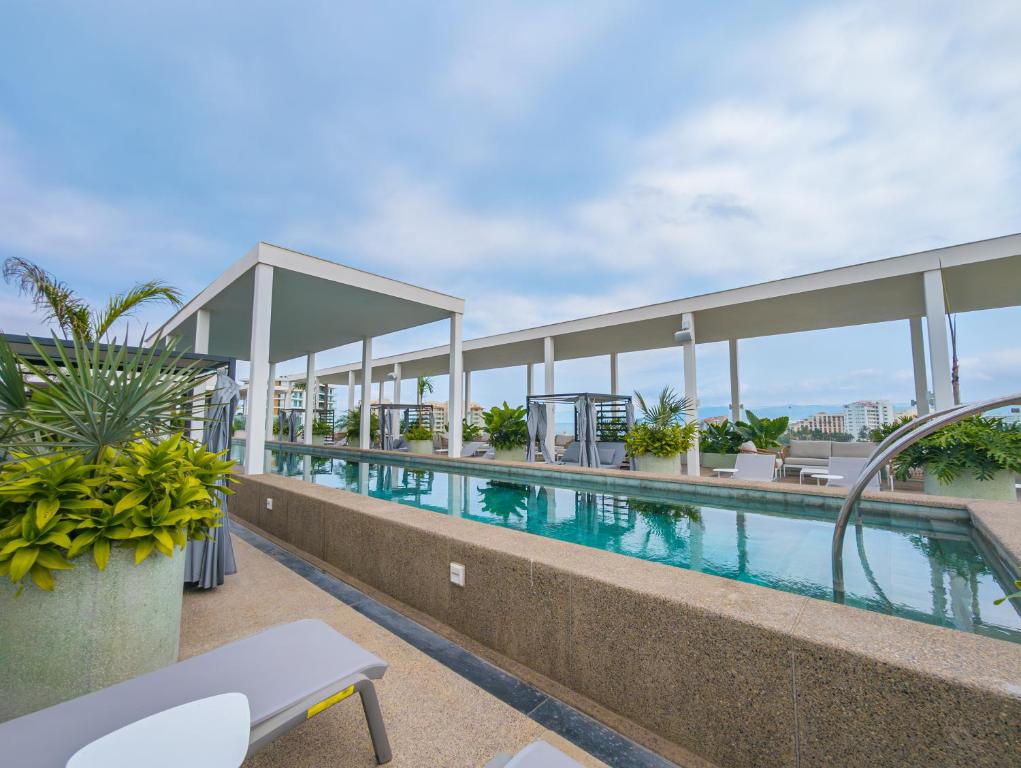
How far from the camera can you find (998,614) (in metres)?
2.66

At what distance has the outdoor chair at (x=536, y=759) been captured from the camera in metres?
1.10

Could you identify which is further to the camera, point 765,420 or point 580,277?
point 580,277

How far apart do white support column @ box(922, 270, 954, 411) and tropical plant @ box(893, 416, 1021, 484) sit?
1134mm

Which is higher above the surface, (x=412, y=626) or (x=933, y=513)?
(x=933, y=513)

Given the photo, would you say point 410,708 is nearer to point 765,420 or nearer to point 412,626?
point 412,626

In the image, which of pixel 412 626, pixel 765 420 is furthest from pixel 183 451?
pixel 765 420

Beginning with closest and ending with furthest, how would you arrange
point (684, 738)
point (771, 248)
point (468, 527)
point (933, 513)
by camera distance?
point (684, 738) → point (468, 527) → point (933, 513) → point (771, 248)

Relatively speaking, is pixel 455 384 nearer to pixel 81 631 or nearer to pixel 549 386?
pixel 549 386

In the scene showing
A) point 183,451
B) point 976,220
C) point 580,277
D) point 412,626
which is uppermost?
point 580,277

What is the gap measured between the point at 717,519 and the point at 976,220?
10916 millimetres

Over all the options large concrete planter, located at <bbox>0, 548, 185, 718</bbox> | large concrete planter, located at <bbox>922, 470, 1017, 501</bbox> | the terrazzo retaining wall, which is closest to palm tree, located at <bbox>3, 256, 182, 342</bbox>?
large concrete planter, located at <bbox>0, 548, 185, 718</bbox>

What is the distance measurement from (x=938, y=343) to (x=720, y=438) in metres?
5.35

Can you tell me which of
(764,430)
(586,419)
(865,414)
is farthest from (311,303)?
(865,414)

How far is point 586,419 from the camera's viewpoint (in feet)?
35.2
